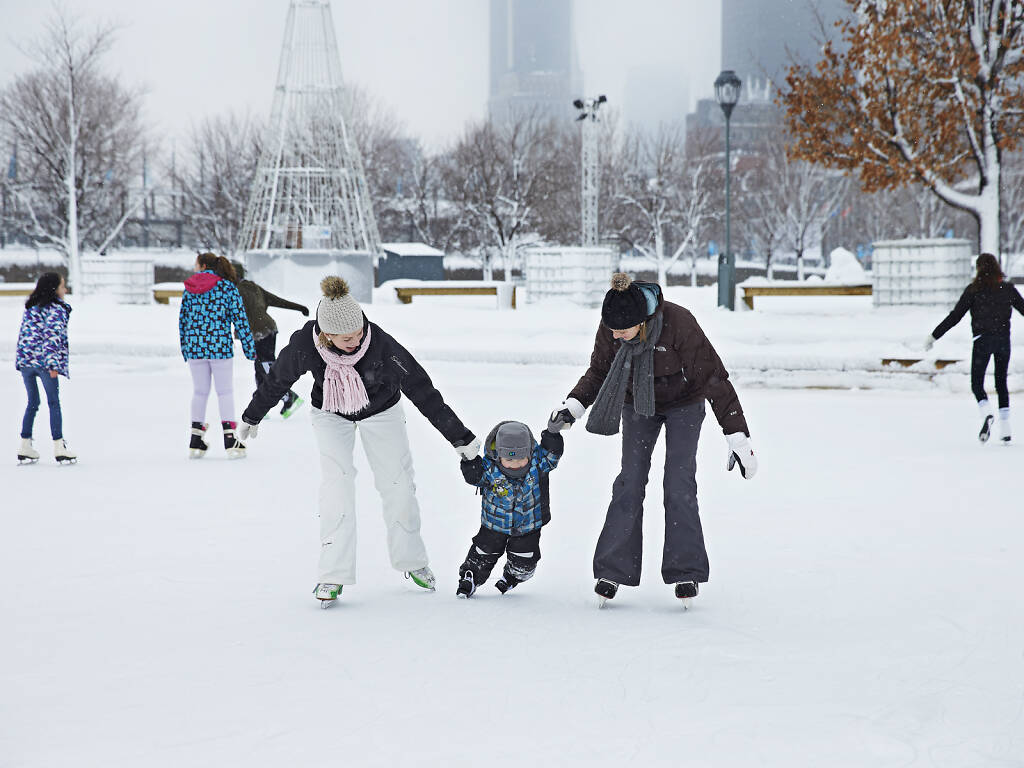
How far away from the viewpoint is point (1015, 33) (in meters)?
17.0

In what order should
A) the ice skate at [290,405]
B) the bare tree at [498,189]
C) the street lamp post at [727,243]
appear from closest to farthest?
1. the ice skate at [290,405]
2. the street lamp post at [727,243]
3. the bare tree at [498,189]

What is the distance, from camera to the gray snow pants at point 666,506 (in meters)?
4.27

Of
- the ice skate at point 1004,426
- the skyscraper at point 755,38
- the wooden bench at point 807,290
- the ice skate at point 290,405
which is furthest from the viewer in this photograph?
the skyscraper at point 755,38

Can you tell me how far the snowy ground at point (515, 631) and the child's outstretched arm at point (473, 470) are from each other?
0.53 m

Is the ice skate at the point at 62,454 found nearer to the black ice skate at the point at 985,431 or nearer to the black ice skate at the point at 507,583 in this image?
the black ice skate at the point at 507,583

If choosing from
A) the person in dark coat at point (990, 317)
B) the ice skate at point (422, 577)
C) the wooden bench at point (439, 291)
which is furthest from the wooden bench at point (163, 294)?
the ice skate at point (422, 577)

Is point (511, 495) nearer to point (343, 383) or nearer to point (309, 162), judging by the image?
point (343, 383)

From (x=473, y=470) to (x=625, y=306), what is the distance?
0.88 m

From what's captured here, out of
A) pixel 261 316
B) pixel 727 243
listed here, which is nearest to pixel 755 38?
pixel 727 243

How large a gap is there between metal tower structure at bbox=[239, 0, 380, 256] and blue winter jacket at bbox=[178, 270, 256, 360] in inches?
573

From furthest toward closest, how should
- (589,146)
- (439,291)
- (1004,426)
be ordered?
(589,146) → (439,291) → (1004,426)

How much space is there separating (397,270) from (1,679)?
111 ft

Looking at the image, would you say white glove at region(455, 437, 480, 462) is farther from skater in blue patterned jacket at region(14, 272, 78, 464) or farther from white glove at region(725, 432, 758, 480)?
skater in blue patterned jacket at region(14, 272, 78, 464)

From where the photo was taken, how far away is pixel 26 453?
7910 mm
